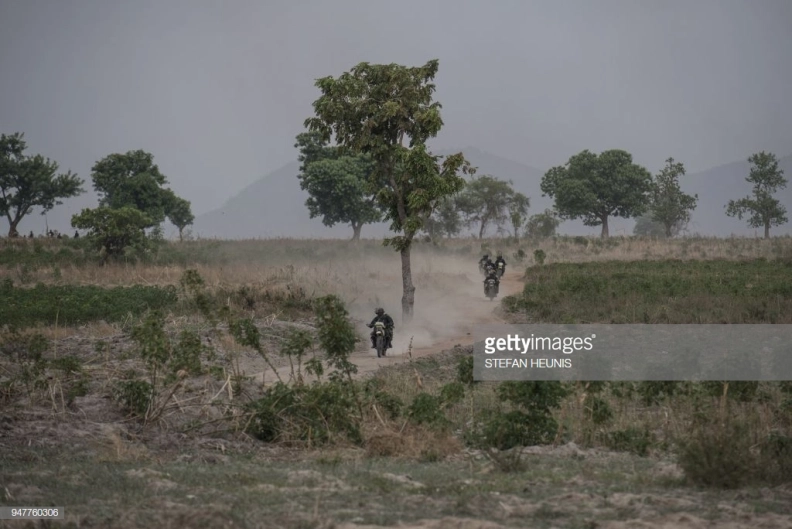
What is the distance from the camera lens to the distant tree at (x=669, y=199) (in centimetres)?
8619

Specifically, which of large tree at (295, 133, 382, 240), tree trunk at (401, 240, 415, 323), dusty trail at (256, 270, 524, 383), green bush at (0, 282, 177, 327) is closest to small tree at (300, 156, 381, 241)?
large tree at (295, 133, 382, 240)

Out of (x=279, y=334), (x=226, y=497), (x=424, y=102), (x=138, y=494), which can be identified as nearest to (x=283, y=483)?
(x=226, y=497)

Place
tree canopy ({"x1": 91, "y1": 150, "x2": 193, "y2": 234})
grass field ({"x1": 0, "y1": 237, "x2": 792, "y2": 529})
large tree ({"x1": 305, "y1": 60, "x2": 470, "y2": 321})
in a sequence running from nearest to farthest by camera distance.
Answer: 1. grass field ({"x1": 0, "y1": 237, "x2": 792, "y2": 529})
2. large tree ({"x1": 305, "y1": 60, "x2": 470, "y2": 321})
3. tree canopy ({"x1": 91, "y1": 150, "x2": 193, "y2": 234})

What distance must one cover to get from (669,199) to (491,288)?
55383mm

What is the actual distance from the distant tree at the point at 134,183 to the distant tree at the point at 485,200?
98.1 feet

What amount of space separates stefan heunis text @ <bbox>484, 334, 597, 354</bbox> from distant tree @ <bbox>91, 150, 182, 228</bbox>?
5310cm

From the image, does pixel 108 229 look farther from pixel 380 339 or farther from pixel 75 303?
pixel 380 339

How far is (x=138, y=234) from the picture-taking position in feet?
148

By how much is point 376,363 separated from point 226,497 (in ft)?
45.6

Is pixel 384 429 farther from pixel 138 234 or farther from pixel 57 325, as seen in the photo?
pixel 138 234

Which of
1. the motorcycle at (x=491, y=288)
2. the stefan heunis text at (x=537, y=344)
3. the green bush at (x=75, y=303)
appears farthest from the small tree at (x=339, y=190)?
the stefan heunis text at (x=537, y=344)

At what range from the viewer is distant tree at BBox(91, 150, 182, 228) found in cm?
7444

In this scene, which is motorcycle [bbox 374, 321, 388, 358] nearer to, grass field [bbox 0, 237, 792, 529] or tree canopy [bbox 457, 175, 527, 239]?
grass field [bbox 0, 237, 792, 529]

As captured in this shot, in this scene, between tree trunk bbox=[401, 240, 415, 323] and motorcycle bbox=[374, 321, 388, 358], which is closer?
motorcycle bbox=[374, 321, 388, 358]
